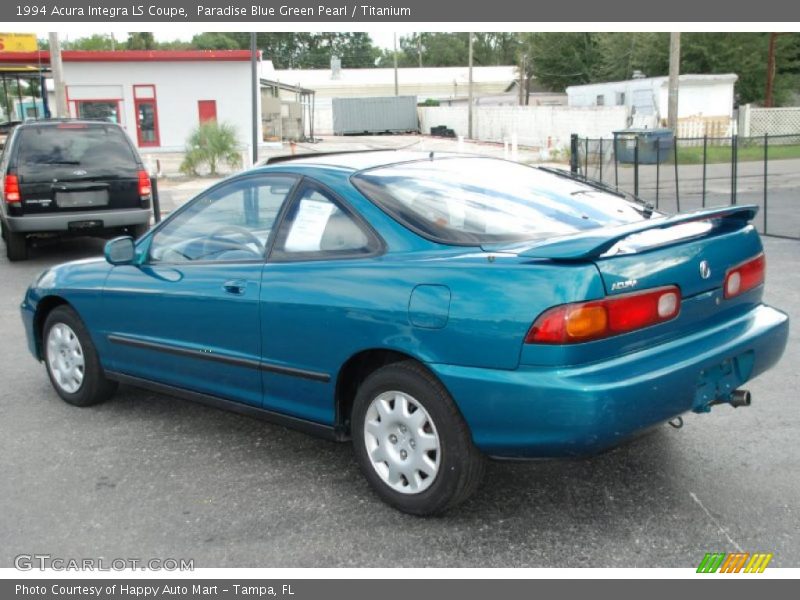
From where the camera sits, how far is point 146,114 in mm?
38125

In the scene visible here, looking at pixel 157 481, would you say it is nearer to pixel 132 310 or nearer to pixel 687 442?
pixel 132 310

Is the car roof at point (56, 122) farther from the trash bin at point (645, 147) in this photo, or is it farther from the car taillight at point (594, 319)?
the trash bin at point (645, 147)

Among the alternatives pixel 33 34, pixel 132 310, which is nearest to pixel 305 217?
pixel 132 310

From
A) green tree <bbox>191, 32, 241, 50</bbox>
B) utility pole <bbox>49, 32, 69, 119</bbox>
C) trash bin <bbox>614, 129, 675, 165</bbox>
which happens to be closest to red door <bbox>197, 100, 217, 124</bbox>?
utility pole <bbox>49, 32, 69, 119</bbox>

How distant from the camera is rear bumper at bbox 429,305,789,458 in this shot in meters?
3.29

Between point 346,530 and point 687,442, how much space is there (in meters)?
1.95

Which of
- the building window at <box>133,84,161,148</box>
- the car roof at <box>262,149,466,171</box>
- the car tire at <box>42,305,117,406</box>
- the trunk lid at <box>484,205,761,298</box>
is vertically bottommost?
the car tire at <box>42,305,117,406</box>

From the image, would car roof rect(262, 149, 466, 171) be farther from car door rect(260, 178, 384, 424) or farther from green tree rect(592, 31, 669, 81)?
green tree rect(592, 31, 669, 81)

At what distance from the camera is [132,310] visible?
498cm

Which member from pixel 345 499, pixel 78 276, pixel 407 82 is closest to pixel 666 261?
pixel 345 499

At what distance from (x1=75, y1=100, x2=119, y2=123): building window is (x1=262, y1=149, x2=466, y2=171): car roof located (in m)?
34.8

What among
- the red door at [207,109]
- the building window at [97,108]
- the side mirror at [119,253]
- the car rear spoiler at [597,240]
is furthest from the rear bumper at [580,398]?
the red door at [207,109]

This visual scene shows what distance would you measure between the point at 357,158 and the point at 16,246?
8495mm

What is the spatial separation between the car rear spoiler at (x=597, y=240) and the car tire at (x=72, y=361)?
9.24 ft
